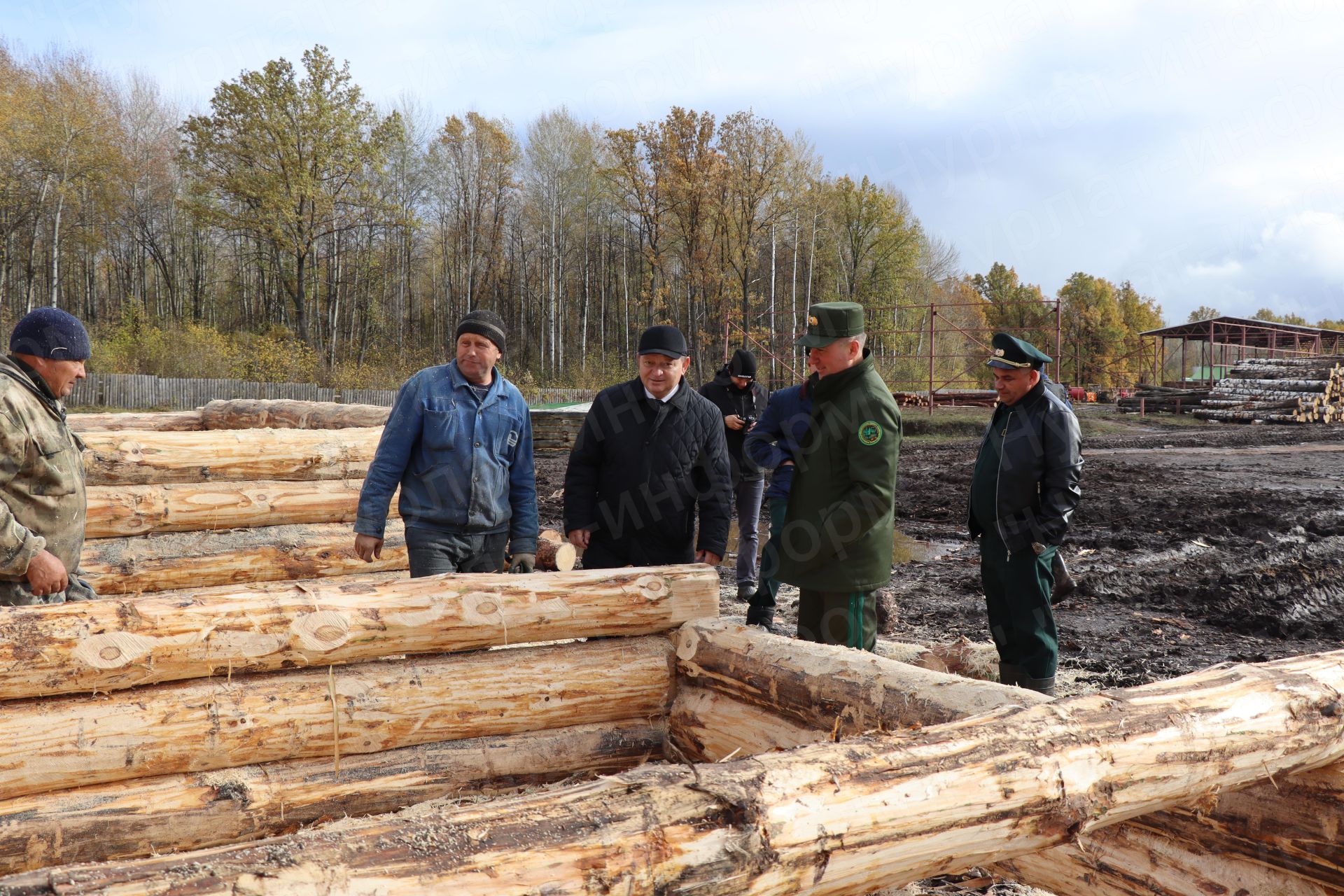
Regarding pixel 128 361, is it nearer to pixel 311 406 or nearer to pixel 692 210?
pixel 692 210

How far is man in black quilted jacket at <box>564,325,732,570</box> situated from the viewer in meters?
4.35

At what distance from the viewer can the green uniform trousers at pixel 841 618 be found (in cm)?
373

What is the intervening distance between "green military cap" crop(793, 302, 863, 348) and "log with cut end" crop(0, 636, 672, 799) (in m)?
1.37

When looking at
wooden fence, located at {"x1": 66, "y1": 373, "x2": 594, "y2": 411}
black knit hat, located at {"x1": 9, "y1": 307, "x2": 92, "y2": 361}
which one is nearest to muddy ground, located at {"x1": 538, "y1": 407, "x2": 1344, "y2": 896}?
black knit hat, located at {"x1": 9, "y1": 307, "x2": 92, "y2": 361}

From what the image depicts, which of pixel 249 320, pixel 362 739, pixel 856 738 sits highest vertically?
pixel 249 320

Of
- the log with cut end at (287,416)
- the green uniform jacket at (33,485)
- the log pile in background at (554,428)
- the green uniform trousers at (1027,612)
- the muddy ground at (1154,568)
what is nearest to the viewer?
the green uniform jacket at (33,485)

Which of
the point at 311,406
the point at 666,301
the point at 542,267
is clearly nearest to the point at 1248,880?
the point at 311,406

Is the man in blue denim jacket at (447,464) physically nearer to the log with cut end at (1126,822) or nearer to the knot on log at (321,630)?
the knot on log at (321,630)

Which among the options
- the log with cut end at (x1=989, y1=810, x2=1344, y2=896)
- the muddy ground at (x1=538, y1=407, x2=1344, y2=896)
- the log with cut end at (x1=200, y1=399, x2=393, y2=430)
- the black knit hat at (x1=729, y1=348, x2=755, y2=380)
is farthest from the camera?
the log with cut end at (x1=200, y1=399, x2=393, y2=430)

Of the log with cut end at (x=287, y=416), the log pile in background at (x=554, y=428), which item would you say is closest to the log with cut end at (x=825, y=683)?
the log with cut end at (x=287, y=416)

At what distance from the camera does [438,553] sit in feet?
12.9

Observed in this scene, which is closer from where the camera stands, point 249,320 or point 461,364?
point 461,364

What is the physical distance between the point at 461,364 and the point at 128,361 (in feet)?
105

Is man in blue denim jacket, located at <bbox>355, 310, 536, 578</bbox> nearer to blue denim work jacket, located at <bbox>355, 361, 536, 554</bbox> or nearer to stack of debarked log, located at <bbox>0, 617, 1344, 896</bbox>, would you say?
blue denim work jacket, located at <bbox>355, 361, 536, 554</bbox>
